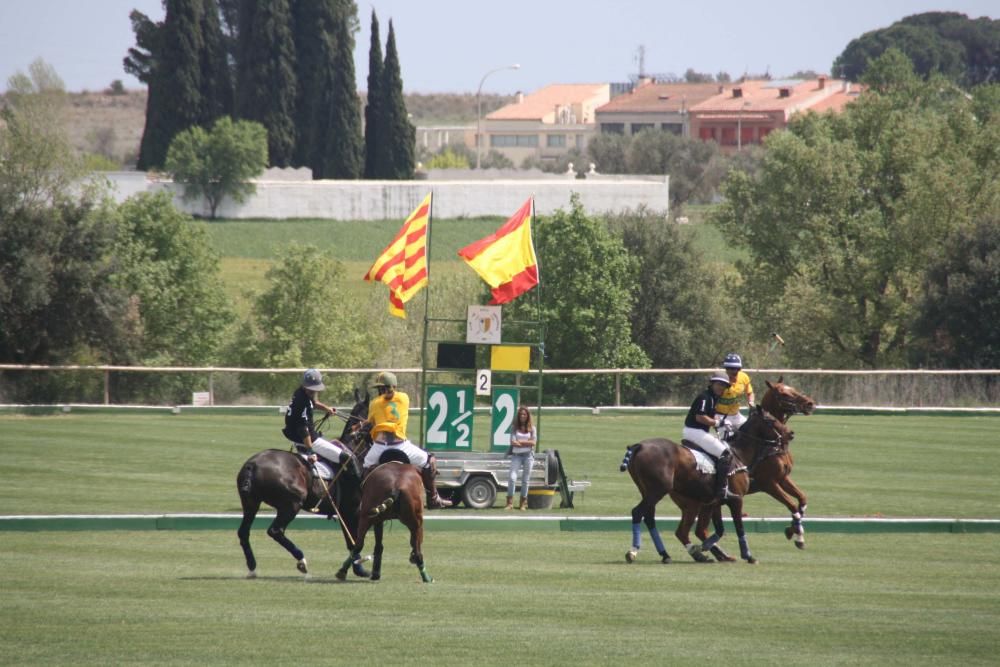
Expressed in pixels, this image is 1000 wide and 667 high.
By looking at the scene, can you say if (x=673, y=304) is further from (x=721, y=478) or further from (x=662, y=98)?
(x=662, y=98)

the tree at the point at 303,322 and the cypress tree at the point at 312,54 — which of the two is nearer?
the tree at the point at 303,322

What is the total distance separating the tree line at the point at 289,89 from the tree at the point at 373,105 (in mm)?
76

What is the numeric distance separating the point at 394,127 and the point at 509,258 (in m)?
84.5

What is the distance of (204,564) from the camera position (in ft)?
54.9

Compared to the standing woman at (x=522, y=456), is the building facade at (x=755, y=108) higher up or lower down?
higher up

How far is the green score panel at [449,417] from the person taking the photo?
81.0ft

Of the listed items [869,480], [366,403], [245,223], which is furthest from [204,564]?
[245,223]

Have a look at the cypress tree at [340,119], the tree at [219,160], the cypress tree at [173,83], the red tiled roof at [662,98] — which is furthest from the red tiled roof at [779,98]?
the tree at [219,160]

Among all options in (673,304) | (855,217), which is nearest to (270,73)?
(673,304)

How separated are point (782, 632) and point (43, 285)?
40753mm

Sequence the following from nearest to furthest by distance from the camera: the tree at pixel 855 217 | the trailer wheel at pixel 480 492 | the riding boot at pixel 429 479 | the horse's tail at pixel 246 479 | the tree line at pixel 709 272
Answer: the horse's tail at pixel 246 479
the riding boot at pixel 429 479
the trailer wheel at pixel 480 492
the tree line at pixel 709 272
the tree at pixel 855 217

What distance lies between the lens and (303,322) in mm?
61188

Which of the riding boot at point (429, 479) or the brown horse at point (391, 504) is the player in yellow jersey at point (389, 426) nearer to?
the riding boot at point (429, 479)

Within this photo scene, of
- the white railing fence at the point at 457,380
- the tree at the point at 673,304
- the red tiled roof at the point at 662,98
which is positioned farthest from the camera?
the red tiled roof at the point at 662,98
